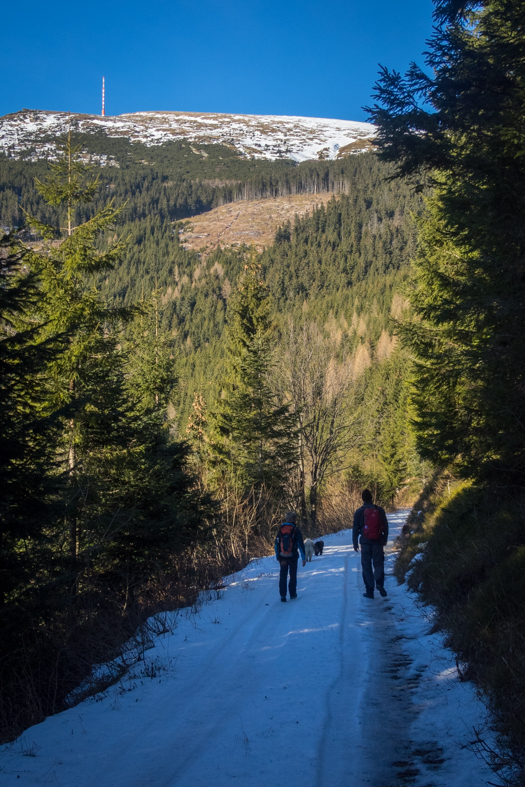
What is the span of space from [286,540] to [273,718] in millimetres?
4417

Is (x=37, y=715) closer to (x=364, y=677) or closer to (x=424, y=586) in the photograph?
(x=364, y=677)

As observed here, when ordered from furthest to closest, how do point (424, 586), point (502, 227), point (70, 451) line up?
point (70, 451) < point (424, 586) < point (502, 227)

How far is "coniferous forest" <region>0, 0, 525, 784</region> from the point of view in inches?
221

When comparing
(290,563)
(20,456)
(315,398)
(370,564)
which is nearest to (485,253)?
(370,564)

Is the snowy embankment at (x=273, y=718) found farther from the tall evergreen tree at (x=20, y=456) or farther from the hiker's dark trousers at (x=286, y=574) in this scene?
the tall evergreen tree at (x=20, y=456)

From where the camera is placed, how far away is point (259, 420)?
19734 millimetres

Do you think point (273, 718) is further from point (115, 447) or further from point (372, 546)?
point (115, 447)

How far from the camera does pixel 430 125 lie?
5.93 meters

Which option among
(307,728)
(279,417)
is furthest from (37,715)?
(279,417)

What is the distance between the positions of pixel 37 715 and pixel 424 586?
214 inches

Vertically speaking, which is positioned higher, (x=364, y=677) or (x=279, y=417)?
(x=279, y=417)

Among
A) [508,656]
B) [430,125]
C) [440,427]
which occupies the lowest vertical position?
[508,656]

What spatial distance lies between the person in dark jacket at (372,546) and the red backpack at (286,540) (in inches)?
46.4

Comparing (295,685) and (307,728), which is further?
(295,685)
